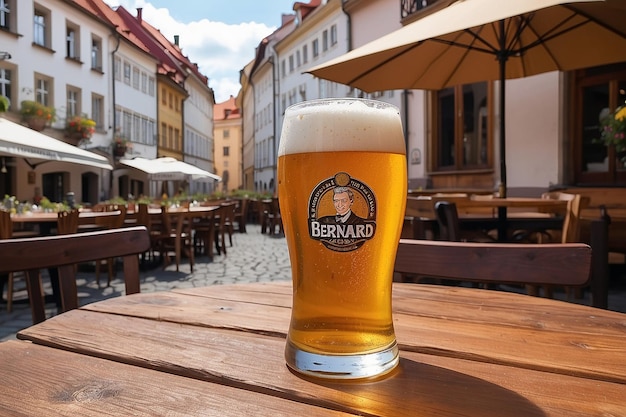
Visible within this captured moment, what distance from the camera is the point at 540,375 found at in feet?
2.13

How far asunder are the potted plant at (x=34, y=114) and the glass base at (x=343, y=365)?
652 inches

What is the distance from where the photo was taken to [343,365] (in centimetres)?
65

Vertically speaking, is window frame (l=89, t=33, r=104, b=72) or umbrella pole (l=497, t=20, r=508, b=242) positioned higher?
window frame (l=89, t=33, r=104, b=72)

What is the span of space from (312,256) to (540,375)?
1.11 ft

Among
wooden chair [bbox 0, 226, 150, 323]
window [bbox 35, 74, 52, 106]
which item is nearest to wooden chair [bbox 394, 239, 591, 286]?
wooden chair [bbox 0, 226, 150, 323]

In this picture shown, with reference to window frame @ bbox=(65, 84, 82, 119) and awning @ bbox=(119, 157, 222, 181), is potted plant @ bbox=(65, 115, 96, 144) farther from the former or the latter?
awning @ bbox=(119, 157, 222, 181)

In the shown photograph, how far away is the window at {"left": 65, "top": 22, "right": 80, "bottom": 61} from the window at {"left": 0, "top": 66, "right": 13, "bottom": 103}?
3667mm

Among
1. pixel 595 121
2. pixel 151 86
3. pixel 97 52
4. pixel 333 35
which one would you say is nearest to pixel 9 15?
pixel 97 52

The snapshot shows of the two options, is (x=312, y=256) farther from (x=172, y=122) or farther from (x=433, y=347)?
(x=172, y=122)

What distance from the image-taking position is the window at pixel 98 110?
19625mm

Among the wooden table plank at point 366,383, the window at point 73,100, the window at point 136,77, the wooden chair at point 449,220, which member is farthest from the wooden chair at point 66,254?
the window at point 136,77

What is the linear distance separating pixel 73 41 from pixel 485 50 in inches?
719

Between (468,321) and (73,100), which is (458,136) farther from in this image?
(73,100)

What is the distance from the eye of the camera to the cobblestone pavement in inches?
166
